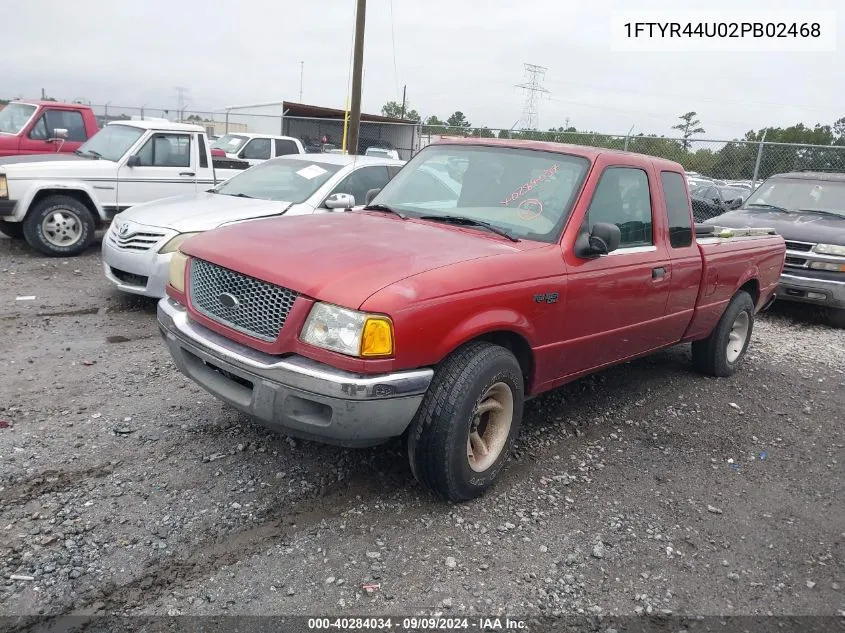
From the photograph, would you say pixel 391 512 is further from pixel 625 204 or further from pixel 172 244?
pixel 172 244

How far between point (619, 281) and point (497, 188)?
94cm

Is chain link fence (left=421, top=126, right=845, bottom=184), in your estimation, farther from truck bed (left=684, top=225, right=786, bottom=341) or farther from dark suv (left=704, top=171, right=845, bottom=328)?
truck bed (left=684, top=225, right=786, bottom=341)

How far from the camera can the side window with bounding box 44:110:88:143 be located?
11188 mm

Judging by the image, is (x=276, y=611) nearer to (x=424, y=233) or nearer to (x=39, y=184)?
(x=424, y=233)

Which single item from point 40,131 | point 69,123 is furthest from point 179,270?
point 69,123

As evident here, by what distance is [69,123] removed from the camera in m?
11.4

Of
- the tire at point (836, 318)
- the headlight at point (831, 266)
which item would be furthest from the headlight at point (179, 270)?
the tire at point (836, 318)

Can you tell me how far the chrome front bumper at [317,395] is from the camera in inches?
114

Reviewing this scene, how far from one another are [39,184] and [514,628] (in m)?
8.42

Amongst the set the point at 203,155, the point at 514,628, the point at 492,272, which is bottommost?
the point at 514,628

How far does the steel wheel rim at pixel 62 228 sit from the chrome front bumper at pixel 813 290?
29.4 ft

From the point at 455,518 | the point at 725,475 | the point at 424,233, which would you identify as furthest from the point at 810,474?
the point at 424,233

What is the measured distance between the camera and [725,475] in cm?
408

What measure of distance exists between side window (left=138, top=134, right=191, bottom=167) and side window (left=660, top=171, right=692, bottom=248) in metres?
7.05
